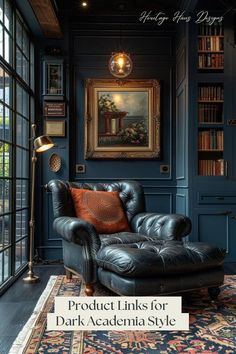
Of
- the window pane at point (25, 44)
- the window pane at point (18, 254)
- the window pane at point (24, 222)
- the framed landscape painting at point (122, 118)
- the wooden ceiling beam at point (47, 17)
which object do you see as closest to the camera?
the wooden ceiling beam at point (47, 17)

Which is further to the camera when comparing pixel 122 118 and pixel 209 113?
→ pixel 122 118

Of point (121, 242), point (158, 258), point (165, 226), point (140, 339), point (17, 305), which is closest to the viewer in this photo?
point (140, 339)

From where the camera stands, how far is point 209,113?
4.07 metres

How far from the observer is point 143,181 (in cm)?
447

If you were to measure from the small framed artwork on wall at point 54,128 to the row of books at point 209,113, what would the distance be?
63.1 inches

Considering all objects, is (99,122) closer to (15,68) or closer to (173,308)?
(15,68)

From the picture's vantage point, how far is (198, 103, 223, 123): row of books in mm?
4051

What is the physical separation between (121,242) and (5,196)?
1.14 meters

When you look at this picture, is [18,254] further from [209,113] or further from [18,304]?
[209,113]

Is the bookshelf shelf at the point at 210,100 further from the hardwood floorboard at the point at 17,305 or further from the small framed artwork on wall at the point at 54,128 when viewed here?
the hardwood floorboard at the point at 17,305

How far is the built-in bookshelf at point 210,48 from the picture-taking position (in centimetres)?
404

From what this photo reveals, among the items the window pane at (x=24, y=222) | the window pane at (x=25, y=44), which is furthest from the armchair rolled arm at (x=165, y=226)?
the window pane at (x=25, y=44)

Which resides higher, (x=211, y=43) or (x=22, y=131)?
(x=211, y=43)

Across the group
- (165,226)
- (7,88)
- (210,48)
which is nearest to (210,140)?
(210,48)
